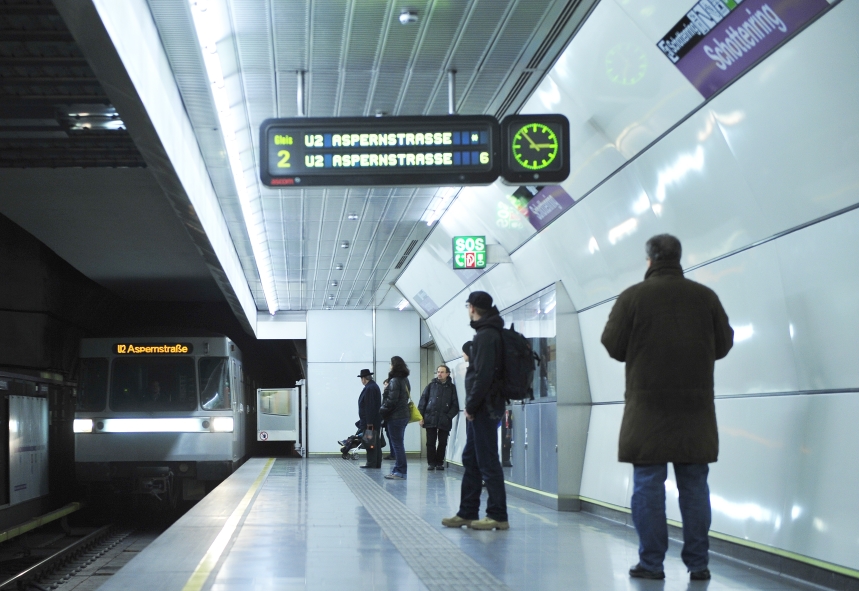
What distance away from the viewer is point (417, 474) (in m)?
16.8

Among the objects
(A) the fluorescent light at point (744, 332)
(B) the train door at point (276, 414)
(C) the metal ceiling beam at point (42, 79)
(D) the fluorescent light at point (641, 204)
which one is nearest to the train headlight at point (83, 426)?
(C) the metal ceiling beam at point (42, 79)

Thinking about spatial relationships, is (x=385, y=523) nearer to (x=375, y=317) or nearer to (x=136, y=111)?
(x=136, y=111)

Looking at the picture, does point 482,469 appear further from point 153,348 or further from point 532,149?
point 153,348

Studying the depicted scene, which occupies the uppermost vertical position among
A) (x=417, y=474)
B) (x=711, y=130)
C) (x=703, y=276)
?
(x=711, y=130)

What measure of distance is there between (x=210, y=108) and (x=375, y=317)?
1702 cm

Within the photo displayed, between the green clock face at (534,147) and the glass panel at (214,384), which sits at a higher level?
the green clock face at (534,147)

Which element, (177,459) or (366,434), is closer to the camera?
(177,459)

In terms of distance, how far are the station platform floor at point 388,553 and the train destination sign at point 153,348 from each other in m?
6.67

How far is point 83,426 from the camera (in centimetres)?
1620

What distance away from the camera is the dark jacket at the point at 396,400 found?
585 inches

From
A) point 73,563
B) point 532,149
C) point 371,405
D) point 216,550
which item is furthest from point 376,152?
point 371,405

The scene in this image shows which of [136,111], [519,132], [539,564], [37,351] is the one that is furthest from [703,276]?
[37,351]

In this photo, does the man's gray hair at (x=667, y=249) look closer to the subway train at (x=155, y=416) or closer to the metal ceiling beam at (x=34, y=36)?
the metal ceiling beam at (x=34, y=36)

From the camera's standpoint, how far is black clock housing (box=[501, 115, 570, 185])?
7828mm
